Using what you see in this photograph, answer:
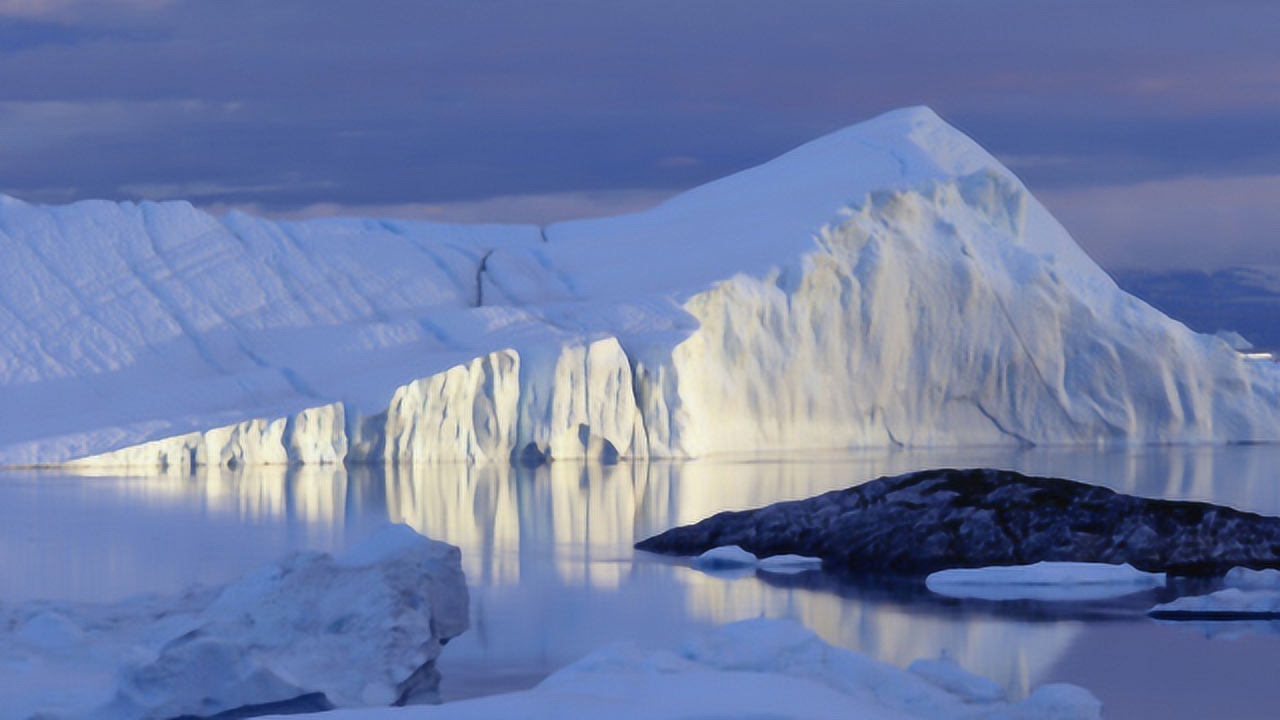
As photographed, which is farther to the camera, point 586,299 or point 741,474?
point 586,299

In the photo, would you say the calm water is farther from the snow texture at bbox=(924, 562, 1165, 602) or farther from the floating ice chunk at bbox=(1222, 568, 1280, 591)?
the floating ice chunk at bbox=(1222, 568, 1280, 591)

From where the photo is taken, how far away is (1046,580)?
12.6 metres

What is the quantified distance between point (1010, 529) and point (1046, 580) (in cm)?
102

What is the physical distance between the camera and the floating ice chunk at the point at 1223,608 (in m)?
11.0

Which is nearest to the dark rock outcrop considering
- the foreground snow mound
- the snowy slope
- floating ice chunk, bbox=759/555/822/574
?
floating ice chunk, bbox=759/555/822/574

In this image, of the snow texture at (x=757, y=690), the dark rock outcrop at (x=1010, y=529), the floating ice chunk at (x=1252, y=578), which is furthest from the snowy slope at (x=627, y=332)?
the snow texture at (x=757, y=690)

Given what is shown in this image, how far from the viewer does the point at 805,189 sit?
3675 cm

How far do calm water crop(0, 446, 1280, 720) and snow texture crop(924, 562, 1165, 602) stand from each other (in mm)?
397

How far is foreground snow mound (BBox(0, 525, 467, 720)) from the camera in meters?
7.82

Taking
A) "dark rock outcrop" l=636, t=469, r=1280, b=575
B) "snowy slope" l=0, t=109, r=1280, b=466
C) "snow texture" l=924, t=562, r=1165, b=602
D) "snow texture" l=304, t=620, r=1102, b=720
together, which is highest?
"snowy slope" l=0, t=109, r=1280, b=466

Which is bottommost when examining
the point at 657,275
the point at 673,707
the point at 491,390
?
the point at 673,707

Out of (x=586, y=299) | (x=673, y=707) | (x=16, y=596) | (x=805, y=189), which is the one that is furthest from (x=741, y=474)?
(x=673, y=707)

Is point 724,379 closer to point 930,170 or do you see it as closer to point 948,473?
point 930,170

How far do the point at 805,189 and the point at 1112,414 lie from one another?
717 centimetres
